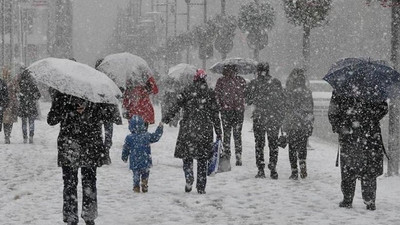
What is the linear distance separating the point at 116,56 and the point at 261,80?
2666 mm

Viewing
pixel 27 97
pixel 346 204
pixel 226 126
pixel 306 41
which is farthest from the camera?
pixel 306 41

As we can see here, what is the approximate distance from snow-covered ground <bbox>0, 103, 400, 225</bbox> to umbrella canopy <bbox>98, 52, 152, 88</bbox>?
1.54 metres

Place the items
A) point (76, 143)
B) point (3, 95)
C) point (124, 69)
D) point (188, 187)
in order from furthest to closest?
1. point (3, 95)
2. point (124, 69)
3. point (188, 187)
4. point (76, 143)

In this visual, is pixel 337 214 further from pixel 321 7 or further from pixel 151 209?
pixel 321 7

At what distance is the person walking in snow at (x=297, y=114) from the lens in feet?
37.0

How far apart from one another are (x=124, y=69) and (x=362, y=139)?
4.71 metres

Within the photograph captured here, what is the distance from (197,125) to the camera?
32.2 ft

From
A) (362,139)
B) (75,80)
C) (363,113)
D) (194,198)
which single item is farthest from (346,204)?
(75,80)

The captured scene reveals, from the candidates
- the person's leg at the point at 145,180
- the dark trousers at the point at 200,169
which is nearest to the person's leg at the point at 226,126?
the dark trousers at the point at 200,169

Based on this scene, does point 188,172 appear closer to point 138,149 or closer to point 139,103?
point 138,149

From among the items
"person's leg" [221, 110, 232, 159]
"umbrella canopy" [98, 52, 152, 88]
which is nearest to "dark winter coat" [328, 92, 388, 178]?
"person's leg" [221, 110, 232, 159]

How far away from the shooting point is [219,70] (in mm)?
13367

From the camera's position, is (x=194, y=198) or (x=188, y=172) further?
(x=188, y=172)

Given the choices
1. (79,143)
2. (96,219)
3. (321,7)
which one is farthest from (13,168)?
(321,7)
